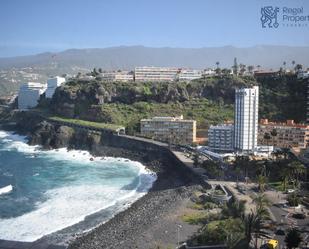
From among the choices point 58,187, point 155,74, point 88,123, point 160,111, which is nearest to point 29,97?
point 155,74

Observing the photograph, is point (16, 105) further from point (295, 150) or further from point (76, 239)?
point (76, 239)

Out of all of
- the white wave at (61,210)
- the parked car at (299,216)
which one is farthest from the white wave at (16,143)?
the parked car at (299,216)

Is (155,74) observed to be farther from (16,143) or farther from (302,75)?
(16,143)

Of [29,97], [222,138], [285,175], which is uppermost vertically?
[29,97]

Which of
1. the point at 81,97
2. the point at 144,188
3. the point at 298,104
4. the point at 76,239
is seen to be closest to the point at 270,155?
the point at 144,188

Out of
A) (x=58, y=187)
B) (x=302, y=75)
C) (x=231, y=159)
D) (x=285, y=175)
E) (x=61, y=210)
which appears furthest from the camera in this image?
(x=302, y=75)

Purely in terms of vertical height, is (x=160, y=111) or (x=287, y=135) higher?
(x=160, y=111)

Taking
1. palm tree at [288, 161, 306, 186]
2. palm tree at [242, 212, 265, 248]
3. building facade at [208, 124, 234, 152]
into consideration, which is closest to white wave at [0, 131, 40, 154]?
building facade at [208, 124, 234, 152]
